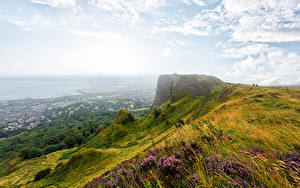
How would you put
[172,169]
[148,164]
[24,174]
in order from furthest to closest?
[24,174]
[148,164]
[172,169]

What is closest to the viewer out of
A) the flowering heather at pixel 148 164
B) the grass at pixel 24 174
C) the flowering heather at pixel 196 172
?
the flowering heather at pixel 196 172

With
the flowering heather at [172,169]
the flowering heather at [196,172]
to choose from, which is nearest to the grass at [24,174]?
the flowering heather at [196,172]

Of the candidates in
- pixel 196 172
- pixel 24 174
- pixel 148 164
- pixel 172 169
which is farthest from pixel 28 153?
pixel 196 172

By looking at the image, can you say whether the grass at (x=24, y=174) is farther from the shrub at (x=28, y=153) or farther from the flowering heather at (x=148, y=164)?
the flowering heather at (x=148, y=164)

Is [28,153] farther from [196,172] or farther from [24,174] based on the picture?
[196,172]

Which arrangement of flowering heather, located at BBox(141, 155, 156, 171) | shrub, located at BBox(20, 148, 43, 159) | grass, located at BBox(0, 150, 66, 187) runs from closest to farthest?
flowering heather, located at BBox(141, 155, 156, 171) < grass, located at BBox(0, 150, 66, 187) < shrub, located at BBox(20, 148, 43, 159)

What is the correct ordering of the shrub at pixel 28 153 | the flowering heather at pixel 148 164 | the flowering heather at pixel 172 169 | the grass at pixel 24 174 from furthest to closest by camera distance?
the shrub at pixel 28 153 < the grass at pixel 24 174 < the flowering heather at pixel 148 164 < the flowering heather at pixel 172 169

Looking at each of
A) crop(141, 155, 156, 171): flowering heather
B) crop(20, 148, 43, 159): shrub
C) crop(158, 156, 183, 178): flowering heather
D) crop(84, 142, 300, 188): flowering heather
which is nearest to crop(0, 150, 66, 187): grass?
crop(20, 148, 43, 159): shrub

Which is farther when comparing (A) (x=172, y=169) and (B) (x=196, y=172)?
(A) (x=172, y=169)

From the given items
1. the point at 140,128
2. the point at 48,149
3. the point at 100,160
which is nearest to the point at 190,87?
the point at 140,128

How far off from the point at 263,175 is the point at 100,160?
55.9 ft

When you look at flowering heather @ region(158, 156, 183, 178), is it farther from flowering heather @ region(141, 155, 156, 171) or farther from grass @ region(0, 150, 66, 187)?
grass @ region(0, 150, 66, 187)

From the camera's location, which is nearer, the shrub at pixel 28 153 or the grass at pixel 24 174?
the grass at pixel 24 174

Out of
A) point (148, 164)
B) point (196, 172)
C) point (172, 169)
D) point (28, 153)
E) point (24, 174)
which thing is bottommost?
point (28, 153)
